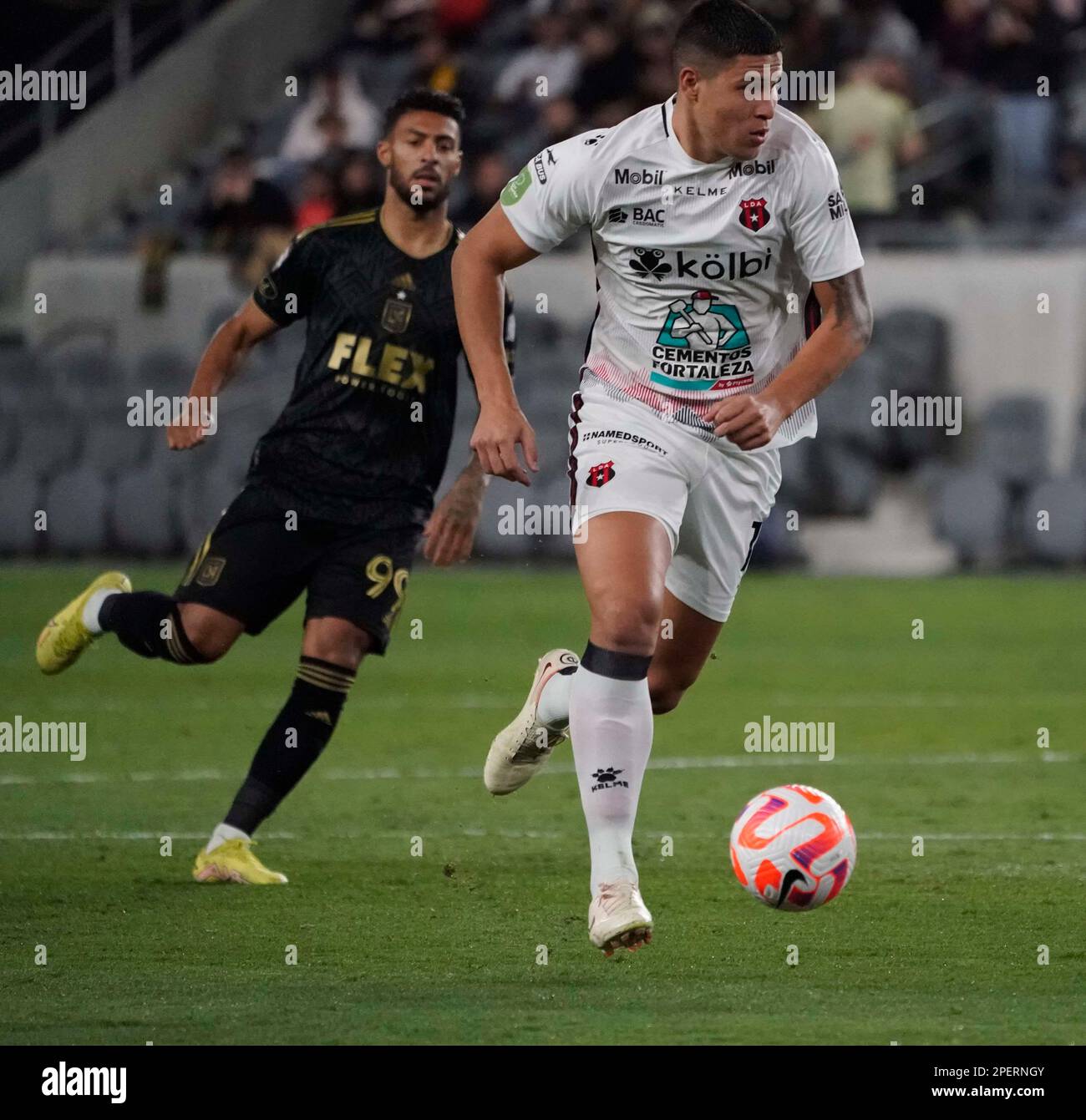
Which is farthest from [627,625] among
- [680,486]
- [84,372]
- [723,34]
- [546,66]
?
[546,66]

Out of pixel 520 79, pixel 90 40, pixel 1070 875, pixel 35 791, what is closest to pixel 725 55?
pixel 1070 875

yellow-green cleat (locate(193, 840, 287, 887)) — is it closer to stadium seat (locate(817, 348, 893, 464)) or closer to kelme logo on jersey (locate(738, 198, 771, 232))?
kelme logo on jersey (locate(738, 198, 771, 232))

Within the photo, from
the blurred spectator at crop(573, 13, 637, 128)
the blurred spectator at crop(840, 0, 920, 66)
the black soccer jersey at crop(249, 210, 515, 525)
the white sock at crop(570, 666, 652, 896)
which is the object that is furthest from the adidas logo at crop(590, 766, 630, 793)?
the blurred spectator at crop(840, 0, 920, 66)

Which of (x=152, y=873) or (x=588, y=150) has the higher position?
(x=588, y=150)

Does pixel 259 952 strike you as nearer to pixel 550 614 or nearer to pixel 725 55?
pixel 725 55

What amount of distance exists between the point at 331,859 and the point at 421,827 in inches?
27.4

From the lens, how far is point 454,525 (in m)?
6.64

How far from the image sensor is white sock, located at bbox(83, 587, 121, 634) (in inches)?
285

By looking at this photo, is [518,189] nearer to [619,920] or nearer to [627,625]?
[627,625]

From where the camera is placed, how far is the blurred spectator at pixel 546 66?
18672 mm

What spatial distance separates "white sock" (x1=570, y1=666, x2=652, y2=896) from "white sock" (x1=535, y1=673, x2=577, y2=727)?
74 centimetres

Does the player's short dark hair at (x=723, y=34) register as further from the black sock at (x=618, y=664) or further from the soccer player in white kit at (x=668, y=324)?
the black sock at (x=618, y=664)

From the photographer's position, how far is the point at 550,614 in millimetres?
14156

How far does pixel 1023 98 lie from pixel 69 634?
12.8 metres
